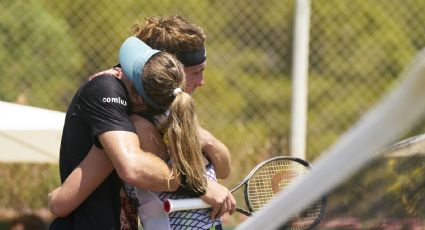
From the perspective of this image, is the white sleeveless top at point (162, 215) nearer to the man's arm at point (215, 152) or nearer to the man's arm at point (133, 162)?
the man's arm at point (133, 162)

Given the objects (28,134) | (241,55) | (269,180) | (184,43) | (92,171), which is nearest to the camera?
(92,171)

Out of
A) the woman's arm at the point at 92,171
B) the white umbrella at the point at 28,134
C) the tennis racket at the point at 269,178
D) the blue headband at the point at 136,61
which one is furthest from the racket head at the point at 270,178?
the white umbrella at the point at 28,134

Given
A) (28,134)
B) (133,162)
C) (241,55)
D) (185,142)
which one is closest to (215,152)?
(185,142)

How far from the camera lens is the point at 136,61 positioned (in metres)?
2.84

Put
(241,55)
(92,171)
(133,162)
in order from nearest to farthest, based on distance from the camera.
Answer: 1. (133,162)
2. (92,171)
3. (241,55)

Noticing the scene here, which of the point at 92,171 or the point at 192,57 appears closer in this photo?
the point at 92,171

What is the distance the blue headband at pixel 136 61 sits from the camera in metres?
2.83

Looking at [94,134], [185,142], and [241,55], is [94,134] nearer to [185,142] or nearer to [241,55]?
[185,142]

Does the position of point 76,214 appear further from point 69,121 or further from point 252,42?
point 252,42

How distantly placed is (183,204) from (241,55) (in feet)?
12.7

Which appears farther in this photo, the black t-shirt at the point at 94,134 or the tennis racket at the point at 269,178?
the tennis racket at the point at 269,178

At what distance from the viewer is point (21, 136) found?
595 cm

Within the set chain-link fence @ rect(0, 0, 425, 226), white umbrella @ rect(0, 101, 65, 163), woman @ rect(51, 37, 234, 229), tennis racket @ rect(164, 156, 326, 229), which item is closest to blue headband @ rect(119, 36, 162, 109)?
woman @ rect(51, 37, 234, 229)

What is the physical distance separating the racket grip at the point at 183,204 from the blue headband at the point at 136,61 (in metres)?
0.29
